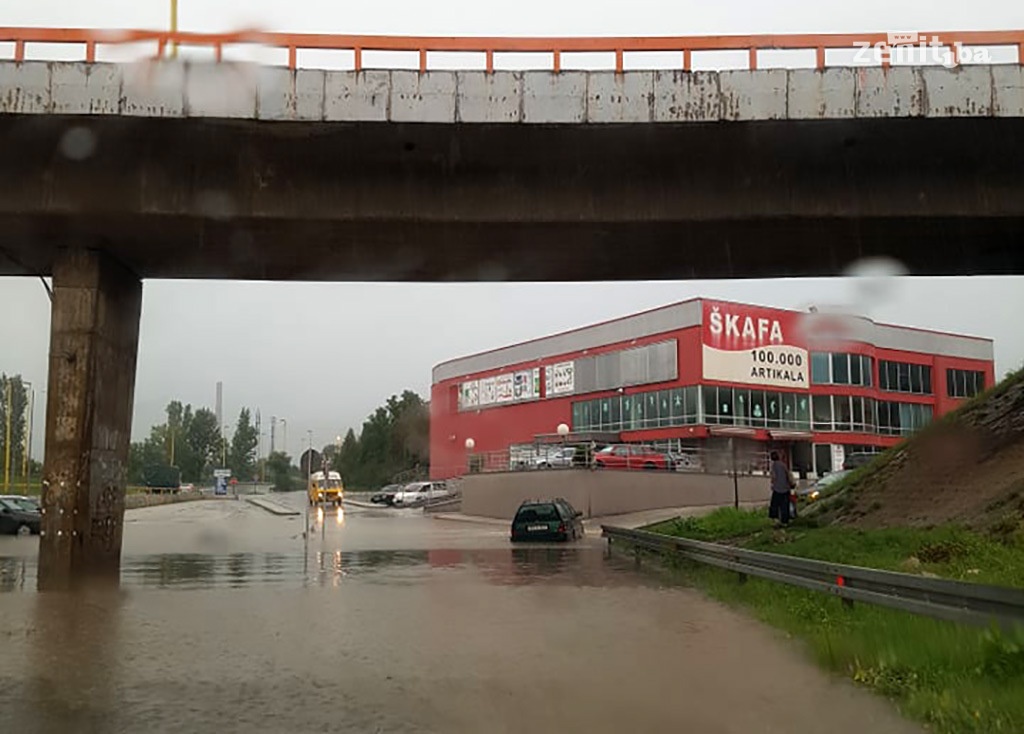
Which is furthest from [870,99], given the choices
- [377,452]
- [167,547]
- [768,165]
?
[377,452]

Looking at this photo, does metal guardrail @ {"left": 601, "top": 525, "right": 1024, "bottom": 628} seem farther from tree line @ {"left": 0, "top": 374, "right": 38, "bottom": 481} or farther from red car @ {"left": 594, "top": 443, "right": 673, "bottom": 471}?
tree line @ {"left": 0, "top": 374, "right": 38, "bottom": 481}

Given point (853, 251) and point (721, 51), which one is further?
point (853, 251)

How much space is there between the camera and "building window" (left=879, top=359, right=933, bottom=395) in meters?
58.6

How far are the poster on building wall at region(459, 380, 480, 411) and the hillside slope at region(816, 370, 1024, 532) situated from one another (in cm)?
5420

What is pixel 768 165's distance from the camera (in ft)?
52.3

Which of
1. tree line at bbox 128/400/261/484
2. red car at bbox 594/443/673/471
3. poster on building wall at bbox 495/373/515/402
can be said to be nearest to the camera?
red car at bbox 594/443/673/471

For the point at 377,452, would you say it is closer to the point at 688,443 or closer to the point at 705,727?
the point at 688,443

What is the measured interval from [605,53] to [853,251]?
5.92m

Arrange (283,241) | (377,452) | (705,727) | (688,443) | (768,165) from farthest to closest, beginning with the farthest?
(377,452), (688,443), (283,241), (768,165), (705,727)

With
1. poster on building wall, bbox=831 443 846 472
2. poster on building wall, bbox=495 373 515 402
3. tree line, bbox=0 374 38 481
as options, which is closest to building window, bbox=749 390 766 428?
poster on building wall, bbox=831 443 846 472

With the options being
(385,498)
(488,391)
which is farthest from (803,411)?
(385,498)

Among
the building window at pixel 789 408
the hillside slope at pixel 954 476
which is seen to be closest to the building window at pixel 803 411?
the building window at pixel 789 408

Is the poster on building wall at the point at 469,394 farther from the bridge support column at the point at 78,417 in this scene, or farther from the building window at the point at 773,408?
the bridge support column at the point at 78,417
